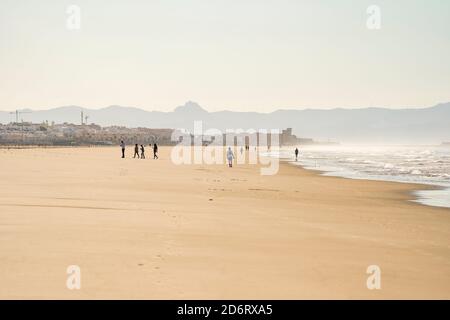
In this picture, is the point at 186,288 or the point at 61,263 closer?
the point at 186,288

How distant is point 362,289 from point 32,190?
13304 mm

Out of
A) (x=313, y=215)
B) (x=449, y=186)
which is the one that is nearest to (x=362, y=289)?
(x=313, y=215)

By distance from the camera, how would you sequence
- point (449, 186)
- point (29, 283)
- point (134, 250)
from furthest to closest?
point (449, 186)
point (134, 250)
point (29, 283)

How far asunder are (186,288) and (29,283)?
1923 millimetres

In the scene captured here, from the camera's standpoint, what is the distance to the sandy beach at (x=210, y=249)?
6.45 metres

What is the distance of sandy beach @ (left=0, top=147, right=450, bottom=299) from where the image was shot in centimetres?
645

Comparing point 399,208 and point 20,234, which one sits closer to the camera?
point 20,234

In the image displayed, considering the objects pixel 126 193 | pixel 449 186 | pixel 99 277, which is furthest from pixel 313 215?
pixel 449 186

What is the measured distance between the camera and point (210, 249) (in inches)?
341

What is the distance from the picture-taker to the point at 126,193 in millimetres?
17734
